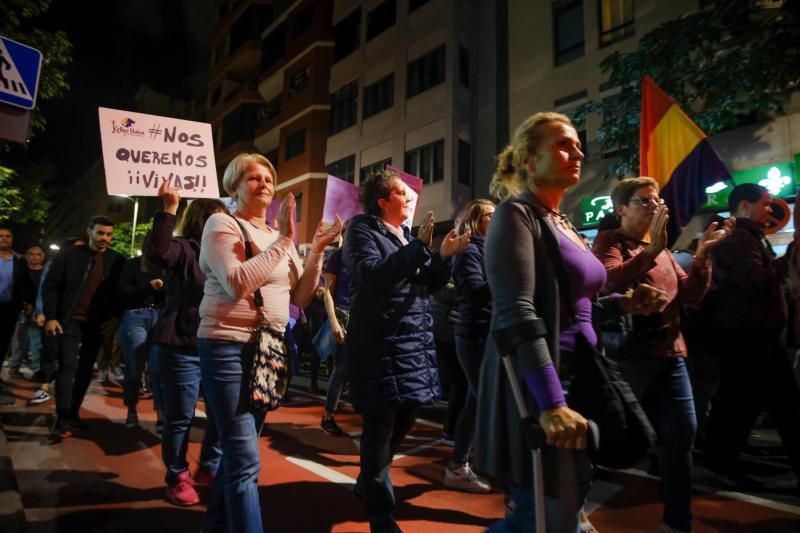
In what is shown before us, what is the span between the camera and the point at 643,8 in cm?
1302

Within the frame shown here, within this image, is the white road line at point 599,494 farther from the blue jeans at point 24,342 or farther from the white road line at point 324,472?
the blue jeans at point 24,342

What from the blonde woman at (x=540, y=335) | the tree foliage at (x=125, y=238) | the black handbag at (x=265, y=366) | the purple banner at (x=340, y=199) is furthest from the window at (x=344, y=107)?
the blonde woman at (x=540, y=335)

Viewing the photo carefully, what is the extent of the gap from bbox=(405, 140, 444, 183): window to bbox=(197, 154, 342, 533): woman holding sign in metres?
15.2

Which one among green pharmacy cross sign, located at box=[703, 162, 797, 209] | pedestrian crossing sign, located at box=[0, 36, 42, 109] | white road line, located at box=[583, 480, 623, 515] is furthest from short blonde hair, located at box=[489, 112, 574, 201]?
green pharmacy cross sign, located at box=[703, 162, 797, 209]

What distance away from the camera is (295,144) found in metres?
26.0

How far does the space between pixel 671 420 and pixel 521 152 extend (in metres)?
1.75

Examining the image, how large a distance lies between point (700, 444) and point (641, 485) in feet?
5.70

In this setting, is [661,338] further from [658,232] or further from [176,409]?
[176,409]

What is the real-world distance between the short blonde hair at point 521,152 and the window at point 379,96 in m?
18.7

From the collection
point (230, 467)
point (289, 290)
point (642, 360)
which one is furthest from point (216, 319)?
point (642, 360)

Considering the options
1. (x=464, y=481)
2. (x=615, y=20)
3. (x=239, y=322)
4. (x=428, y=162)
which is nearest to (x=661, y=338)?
(x=464, y=481)

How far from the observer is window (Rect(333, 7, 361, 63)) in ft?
74.8

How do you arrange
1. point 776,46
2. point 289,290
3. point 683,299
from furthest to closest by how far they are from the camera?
point 776,46 < point 683,299 < point 289,290

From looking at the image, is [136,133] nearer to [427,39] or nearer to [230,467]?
[230,467]
